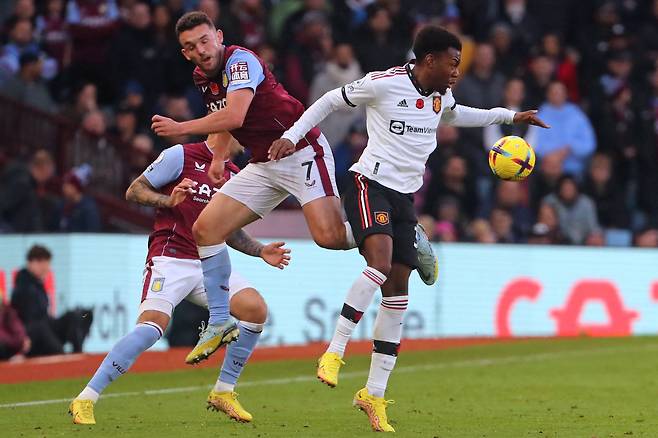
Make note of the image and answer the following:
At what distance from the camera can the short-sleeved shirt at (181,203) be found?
948 centimetres

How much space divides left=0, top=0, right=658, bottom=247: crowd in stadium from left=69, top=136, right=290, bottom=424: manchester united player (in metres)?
7.66

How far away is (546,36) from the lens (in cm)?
2023

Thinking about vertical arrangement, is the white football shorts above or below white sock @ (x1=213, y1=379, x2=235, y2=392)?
above

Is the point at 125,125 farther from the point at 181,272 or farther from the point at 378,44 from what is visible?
the point at 181,272

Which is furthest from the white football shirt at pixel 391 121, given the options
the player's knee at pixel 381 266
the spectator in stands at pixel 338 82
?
the spectator in stands at pixel 338 82

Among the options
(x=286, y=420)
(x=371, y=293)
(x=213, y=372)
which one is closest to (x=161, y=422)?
(x=286, y=420)

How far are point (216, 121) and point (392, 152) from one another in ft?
3.85

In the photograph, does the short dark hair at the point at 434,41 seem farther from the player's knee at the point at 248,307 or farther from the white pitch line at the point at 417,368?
the white pitch line at the point at 417,368

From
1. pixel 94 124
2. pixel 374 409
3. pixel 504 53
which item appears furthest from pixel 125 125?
pixel 374 409

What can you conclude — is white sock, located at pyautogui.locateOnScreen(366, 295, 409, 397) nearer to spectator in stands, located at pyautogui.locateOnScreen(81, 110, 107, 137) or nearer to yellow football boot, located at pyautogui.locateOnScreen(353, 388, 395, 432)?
yellow football boot, located at pyautogui.locateOnScreen(353, 388, 395, 432)

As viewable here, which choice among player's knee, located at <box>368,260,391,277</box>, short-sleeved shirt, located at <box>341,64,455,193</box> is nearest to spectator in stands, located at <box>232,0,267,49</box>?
short-sleeved shirt, located at <box>341,64,455,193</box>

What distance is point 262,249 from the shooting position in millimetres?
9211

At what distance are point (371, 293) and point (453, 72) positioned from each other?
60.9 inches

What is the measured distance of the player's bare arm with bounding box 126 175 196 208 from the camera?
29.2 feet
